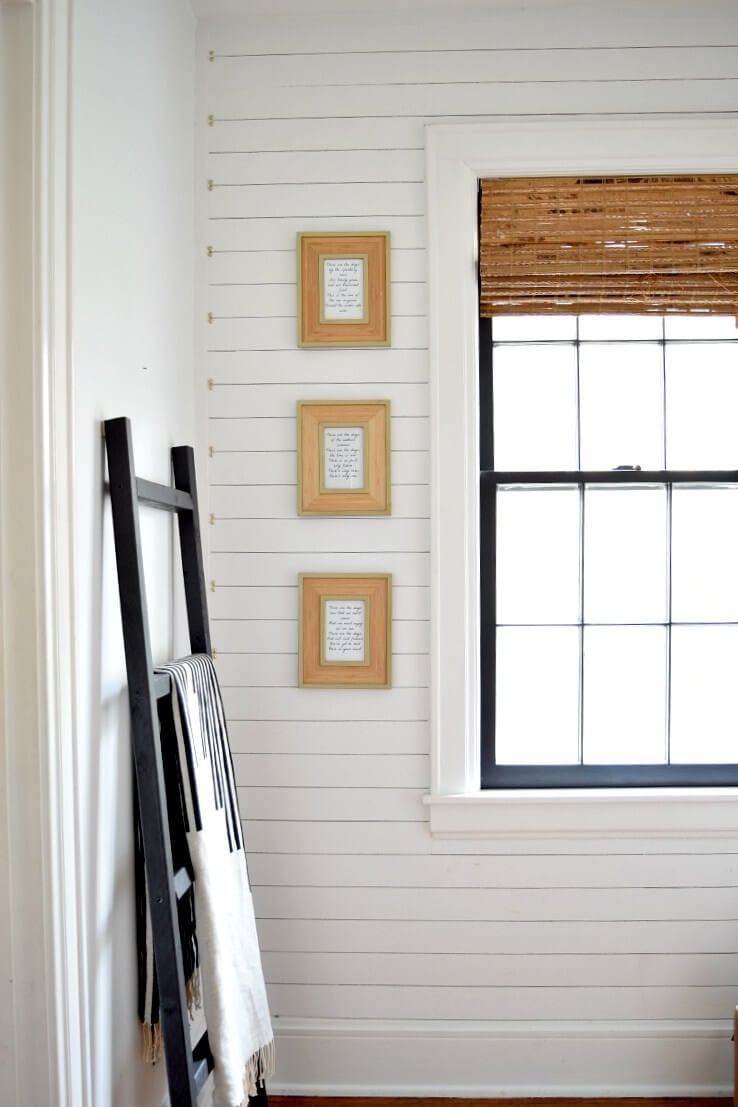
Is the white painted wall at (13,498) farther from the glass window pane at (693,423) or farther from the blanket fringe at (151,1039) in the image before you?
the glass window pane at (693,423)

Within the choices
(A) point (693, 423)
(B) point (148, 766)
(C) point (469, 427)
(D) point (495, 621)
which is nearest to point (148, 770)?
(B) point (148, 766)

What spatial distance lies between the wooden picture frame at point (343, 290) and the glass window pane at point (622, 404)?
22.9 inches

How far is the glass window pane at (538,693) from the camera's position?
2379mm

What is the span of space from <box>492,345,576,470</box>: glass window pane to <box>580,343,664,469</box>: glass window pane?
0.15 ft

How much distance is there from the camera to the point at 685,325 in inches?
93.0

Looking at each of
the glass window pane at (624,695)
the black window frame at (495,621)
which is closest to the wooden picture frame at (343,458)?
the black window frame at (495,621)

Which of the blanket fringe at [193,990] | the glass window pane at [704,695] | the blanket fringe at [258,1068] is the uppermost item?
the glass window pane at [704,695]

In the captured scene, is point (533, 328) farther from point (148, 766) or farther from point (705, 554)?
point (148, 766)

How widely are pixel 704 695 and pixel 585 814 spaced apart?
472 millimetres

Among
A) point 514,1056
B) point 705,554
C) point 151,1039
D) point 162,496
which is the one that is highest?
point 162,496

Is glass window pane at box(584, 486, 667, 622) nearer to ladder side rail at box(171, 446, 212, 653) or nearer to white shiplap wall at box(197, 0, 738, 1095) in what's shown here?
white shiplap wall at box(197, 0, 738, 1095)

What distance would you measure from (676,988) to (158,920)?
1457mm

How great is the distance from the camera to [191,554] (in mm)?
2082

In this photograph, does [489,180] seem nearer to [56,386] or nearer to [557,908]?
[56,386]
